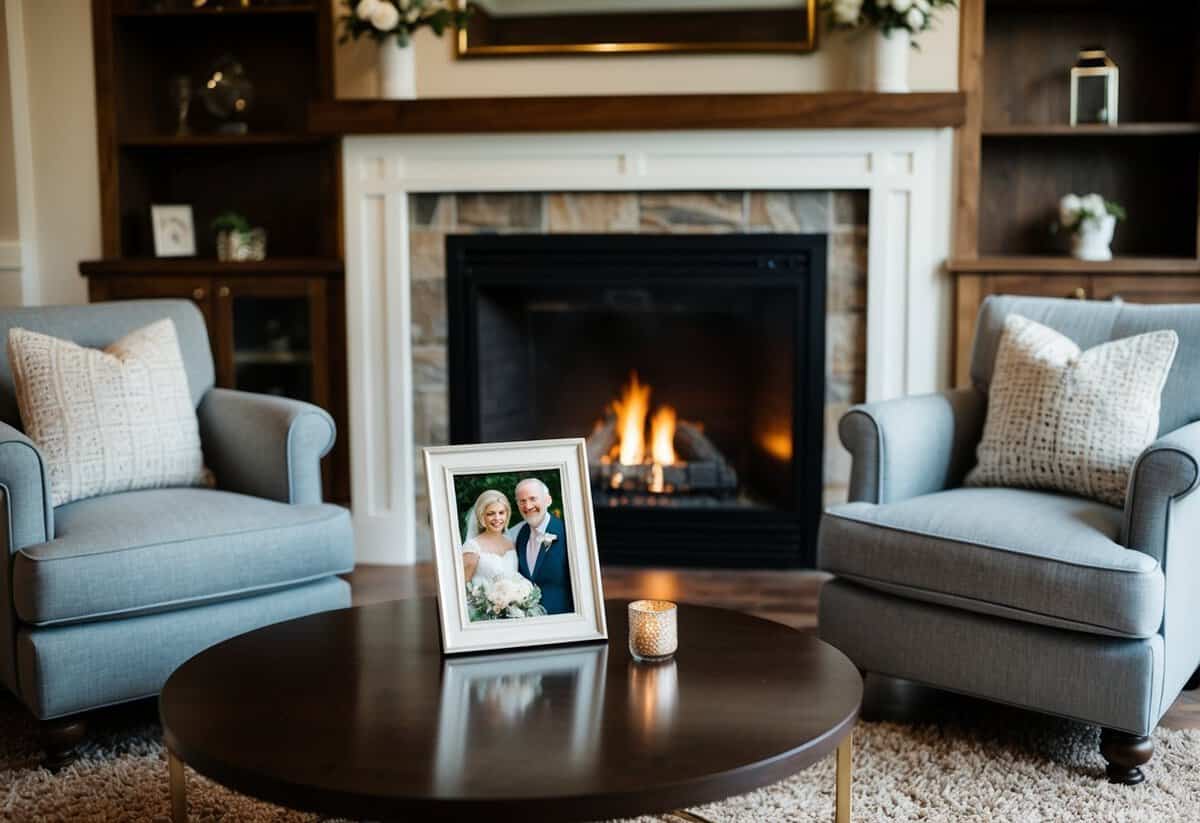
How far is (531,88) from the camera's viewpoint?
13.4 feet

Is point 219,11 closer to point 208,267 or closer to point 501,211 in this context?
point 208,267

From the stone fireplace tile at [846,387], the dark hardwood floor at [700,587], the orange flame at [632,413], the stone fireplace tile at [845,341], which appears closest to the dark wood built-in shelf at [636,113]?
the stone fireplace tile at [845,341]

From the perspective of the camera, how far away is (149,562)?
2.57m

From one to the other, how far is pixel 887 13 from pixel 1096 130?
725 mm

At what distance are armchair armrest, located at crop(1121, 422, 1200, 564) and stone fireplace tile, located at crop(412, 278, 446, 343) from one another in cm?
222

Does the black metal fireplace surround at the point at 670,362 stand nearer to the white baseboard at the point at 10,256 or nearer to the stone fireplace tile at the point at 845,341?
the stone fireplace tile at the point at 845,341

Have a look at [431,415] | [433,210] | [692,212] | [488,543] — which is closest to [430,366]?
[431,415]

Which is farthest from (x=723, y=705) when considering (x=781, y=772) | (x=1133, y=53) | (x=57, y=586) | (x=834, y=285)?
(x=1133, y=53)

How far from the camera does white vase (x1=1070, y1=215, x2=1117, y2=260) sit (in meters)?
3.91

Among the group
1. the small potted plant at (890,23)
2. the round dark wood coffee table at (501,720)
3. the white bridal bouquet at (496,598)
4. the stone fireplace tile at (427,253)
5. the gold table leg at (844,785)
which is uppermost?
the small potted plant at (890,23)

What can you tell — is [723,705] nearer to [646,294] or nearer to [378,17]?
[646,294]

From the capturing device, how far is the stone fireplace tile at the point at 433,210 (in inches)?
159

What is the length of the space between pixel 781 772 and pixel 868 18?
8.75 ft

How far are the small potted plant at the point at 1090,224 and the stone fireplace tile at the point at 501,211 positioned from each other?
5.18 feet
